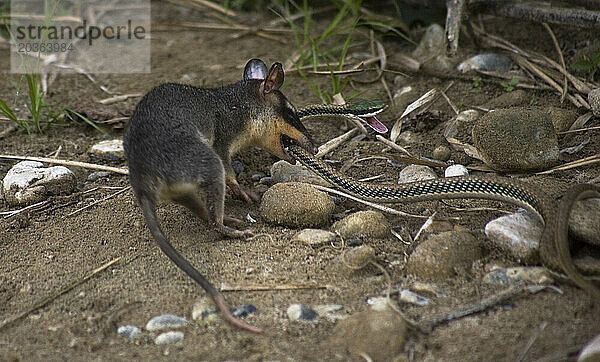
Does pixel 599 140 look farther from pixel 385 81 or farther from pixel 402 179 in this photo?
pixel 385 81

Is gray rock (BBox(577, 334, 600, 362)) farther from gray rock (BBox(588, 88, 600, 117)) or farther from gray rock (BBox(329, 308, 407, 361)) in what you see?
gray rock (BBox(588, 88, 600, 117))

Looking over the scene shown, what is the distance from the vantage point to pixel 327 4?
281 inches

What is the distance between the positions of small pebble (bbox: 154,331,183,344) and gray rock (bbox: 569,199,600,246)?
1895 millimetres

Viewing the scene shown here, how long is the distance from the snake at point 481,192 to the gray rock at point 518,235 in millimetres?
61

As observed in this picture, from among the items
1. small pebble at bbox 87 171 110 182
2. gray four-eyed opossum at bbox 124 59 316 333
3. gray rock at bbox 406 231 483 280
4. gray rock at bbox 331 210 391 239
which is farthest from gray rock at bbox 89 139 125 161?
gray rock at bbox 406 231 483 280

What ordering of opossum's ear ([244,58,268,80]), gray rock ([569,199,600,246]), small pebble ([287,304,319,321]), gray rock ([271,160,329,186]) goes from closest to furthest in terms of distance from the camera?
small pebble ([287,304,319,321])
gray rock ([569,199,600,246])
gray rock ([271,160,329,186])
opossum's ear ([244,58,268,80])

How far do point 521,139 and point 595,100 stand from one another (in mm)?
840

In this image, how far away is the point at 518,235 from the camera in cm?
327

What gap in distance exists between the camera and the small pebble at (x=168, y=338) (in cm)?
287

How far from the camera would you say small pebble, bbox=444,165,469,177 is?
4.20 metres

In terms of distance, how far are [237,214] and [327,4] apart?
3.77 meters

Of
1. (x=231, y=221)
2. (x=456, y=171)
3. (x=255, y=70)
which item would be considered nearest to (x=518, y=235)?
(x=456, y=171)

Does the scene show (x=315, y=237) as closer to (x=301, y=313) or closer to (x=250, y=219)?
(x=250, y=219)

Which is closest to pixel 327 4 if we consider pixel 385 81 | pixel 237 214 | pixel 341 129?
pixel 385 81
